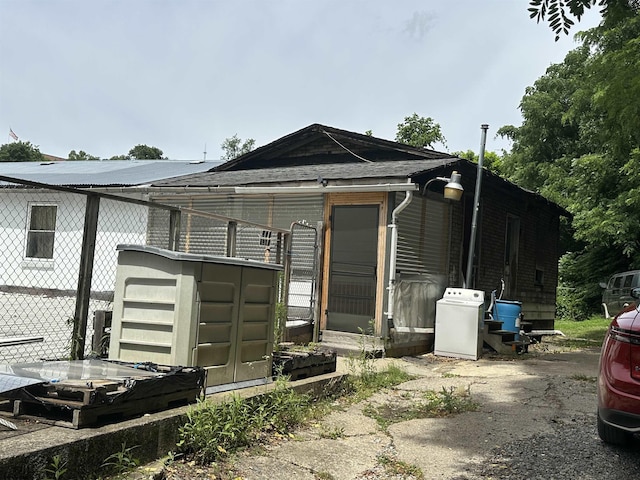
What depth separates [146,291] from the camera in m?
4.51

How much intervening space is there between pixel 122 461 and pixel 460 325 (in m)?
7.59

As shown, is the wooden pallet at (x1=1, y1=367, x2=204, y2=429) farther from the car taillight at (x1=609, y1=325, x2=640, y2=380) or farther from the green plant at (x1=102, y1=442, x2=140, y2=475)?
the car taillight at (x1=609, y1=325, x2=640, y2=380)

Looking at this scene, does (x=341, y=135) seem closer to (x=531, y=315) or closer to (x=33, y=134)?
(x=531, y=315)

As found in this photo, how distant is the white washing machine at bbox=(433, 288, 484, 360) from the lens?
10.0 meters

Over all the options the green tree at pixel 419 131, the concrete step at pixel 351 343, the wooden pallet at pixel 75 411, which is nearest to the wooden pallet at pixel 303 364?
the wooden pallet at pixel 75 411

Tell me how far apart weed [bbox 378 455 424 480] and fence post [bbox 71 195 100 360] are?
8.30ft

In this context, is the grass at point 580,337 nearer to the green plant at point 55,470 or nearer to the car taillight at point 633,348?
the car taillight at point 633,348

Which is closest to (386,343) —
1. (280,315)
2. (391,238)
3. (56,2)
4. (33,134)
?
(391,238)

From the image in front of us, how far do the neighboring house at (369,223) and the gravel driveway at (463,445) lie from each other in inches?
109

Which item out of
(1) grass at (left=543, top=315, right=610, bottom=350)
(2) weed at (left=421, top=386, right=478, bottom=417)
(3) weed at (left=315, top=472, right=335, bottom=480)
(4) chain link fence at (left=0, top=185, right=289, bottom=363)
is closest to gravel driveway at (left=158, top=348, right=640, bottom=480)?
(3) weed at (left=315, top=472, right=335, bottom=480)

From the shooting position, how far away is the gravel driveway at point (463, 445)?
4059 millimetres

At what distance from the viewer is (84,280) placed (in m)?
4.66

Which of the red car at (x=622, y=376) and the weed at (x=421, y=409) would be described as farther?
the weed at (x=421, y=409)

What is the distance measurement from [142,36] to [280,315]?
780 cm
